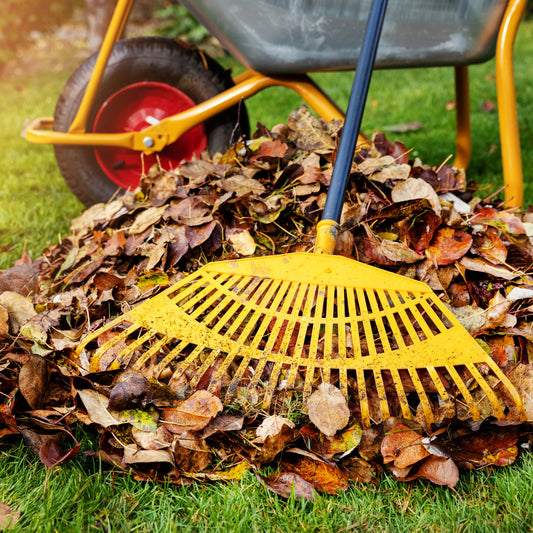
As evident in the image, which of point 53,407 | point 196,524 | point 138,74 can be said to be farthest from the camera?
point 138,74

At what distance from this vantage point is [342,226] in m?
1.52

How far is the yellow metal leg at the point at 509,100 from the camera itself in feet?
5.65

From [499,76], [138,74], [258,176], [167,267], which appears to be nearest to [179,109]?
[138,74]

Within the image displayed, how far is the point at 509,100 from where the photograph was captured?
175cm

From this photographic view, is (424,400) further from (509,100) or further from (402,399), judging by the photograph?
(509,100)

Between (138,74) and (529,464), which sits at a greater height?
(138,74)

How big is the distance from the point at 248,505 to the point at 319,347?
0.43 meters

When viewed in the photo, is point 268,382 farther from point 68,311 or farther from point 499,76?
point 499,76

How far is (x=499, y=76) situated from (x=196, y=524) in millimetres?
1603

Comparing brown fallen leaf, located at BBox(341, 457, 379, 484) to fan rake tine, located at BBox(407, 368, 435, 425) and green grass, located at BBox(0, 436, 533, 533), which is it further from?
fan rake tine, located at BBox(407, 368, 435, 425)

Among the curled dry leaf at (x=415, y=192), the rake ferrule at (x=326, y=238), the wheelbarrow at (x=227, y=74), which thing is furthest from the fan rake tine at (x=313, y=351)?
the wheelbarrow at (x=227, y=74)

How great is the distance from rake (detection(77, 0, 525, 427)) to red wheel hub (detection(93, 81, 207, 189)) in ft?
3.20

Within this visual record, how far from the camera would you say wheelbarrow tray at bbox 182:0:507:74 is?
1.75 meters

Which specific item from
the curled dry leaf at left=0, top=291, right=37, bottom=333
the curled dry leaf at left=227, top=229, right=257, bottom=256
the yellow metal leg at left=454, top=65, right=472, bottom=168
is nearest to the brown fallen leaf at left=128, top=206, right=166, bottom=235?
the curled dry leaf at left=227, top=229, right=257, bottom=256
